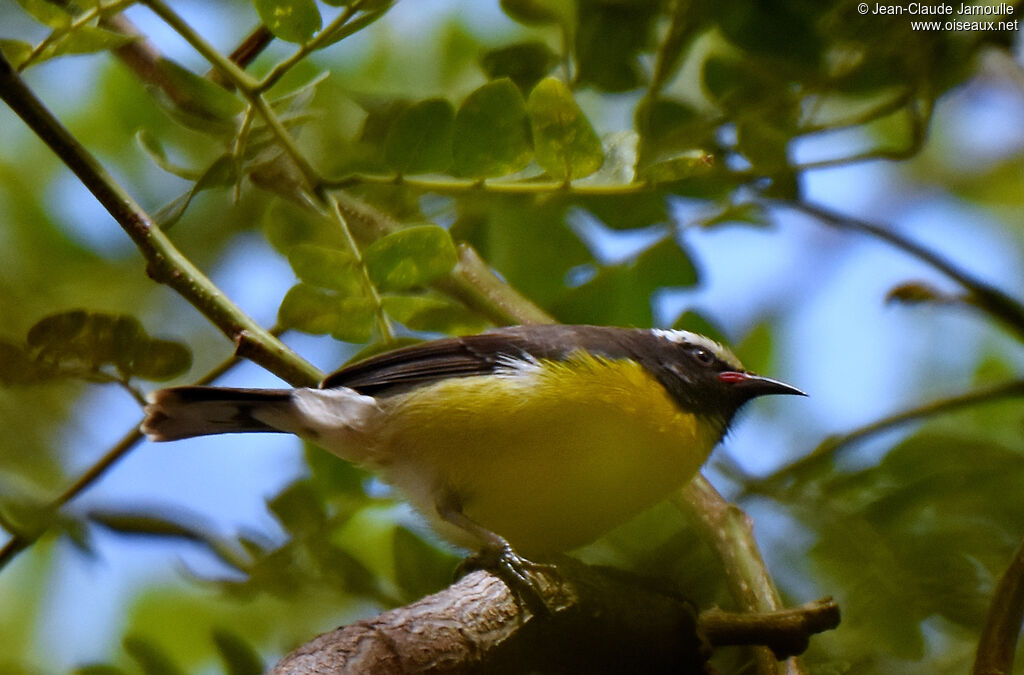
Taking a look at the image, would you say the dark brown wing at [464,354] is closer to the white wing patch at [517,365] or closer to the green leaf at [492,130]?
the white wing patch at [517,365]

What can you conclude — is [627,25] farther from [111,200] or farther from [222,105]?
[111,200]

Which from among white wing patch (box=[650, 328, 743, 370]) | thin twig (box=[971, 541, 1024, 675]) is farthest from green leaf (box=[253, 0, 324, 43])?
thin twig (box=[971, 541, 1024, 675])

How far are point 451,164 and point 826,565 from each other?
53.3 inches

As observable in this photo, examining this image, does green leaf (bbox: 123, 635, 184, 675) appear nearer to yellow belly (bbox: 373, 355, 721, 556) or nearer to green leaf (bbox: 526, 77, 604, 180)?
yellow belly (bbox: 373, 355, 721, 556)

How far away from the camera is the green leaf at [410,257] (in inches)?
99.7

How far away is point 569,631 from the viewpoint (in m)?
2.22

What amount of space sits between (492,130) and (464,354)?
707 mm

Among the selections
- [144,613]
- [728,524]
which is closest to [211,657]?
Answer: [144,613]

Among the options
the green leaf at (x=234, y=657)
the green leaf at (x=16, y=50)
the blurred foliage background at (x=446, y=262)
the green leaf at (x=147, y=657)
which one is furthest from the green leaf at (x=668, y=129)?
the green leaf at (x=147, y=657)

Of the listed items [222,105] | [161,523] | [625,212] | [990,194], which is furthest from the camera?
[990,194]

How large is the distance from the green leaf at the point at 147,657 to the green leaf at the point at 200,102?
123 cm

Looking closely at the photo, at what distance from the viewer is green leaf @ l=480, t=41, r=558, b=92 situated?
313 centimetres

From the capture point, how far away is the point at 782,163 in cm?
301

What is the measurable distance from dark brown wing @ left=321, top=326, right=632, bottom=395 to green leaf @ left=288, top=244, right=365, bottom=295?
0.77 feet
